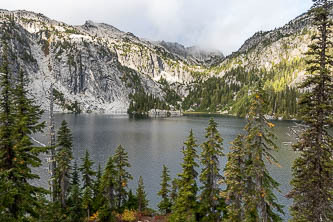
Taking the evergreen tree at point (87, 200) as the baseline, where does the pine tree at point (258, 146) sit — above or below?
above

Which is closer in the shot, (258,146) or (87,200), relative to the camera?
(258,146)

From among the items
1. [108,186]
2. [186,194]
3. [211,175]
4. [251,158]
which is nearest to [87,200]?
[108,186]

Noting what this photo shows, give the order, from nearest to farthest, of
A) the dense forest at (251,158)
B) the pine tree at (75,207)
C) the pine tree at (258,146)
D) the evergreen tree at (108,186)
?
the dense forest at (251,158)
the pine tree at (258,146)
the pine tree at (75,207)
the evergreen tree at (108,186)

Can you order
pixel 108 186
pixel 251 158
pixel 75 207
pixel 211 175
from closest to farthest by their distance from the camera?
pixel 251 158, pixel 211 175, pixel 75 207, pixel 108 186

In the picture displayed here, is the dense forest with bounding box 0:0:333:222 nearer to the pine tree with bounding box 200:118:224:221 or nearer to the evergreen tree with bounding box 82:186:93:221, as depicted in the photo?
the pine tree with bounding box 200:118:224:221

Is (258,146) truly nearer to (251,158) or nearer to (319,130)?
(251,158)

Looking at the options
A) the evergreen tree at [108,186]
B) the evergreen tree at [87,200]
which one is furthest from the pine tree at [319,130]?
the evergreen tree at [87,200]

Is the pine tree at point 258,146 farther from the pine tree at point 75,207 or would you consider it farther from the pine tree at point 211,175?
the pine tree at point 75,207

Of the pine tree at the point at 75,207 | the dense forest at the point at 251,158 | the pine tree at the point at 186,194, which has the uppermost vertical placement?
the dense forest at the point at 251,158

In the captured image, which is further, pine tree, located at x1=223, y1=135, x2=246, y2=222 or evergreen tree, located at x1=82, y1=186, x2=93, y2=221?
evergreen tree, located at x1=82, y1=186, x2=93, y2=221

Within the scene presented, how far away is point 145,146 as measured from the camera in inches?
3179

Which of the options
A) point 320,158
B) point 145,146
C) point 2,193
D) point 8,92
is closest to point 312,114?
point 320,158

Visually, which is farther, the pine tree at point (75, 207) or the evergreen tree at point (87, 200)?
the evergreen tree at point (87, 200)

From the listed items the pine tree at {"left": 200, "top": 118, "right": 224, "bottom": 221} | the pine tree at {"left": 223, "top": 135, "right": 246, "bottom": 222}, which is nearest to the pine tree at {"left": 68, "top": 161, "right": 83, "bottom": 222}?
the pine tree at {"left": 200, "top": 118, "right": 224, "bottom": 221}
